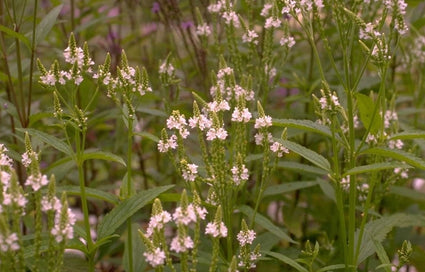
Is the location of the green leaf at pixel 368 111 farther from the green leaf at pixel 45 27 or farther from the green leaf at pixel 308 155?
the green leaf at pixel 45 27

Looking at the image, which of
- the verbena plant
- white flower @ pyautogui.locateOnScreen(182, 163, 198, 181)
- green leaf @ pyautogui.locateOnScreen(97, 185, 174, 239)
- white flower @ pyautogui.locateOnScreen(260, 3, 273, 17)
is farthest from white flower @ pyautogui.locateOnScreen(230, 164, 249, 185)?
white flower @ pyautogui.locateOnScreen(260, 3, 273, 17)

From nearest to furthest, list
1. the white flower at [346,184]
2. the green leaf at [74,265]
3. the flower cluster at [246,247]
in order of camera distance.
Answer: the flower cluster at [246,247]
the green leaf at [74,265]
the white flower at [346,184]

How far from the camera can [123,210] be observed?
2.35m

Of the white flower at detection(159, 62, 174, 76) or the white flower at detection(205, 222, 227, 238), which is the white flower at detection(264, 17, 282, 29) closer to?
the white flower at detection(159, 62, 174, 76)

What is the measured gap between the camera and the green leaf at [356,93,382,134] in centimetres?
244

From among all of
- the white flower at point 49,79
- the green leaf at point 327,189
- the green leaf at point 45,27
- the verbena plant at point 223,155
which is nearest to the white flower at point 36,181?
the verbena plant at point 223,155

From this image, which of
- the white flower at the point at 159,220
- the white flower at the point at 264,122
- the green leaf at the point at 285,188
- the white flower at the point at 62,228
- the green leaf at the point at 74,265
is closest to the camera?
the white flower at the point at 62,228

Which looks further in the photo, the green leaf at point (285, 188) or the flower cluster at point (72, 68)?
the green leaf at point (285, 188)

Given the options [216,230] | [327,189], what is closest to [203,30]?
[327,189]

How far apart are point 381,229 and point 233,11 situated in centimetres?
121

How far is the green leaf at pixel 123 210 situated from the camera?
229 centimetres

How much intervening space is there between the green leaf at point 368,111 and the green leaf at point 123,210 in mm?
811

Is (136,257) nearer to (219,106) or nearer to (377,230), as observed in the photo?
(219,106)

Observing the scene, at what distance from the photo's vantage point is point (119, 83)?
2.37 m
